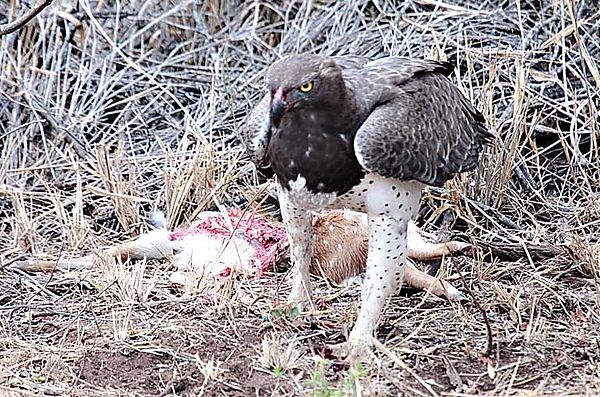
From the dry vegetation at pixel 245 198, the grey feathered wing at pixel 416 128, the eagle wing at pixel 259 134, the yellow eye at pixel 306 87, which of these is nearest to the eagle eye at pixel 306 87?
the yellow eye at pixel 306 87

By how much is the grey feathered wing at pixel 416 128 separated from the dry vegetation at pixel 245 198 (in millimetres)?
485

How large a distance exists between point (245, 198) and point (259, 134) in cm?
172

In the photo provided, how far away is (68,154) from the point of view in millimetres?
6258

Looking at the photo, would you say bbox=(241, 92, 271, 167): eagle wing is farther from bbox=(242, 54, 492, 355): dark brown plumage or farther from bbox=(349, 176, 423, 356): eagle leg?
bbox=(349, 176, 423, 356): eagle leg

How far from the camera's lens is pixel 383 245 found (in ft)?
12.7

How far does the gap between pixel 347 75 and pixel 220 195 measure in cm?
201

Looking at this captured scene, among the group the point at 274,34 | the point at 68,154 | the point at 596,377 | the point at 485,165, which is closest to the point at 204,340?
the point at 596,377

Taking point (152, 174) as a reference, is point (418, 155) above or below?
above

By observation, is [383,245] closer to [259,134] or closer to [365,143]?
[365,143]

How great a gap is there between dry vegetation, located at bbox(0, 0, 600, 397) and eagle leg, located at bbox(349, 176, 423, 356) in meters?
0.15

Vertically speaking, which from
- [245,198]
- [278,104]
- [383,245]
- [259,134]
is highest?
[278,104]

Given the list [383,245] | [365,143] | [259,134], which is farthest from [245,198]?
[365,143]

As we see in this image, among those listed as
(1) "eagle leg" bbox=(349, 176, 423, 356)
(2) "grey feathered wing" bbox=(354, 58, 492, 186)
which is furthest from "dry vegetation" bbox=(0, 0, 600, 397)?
(2) "grey feathered wing" bbox=(354, 58, 492, 186)

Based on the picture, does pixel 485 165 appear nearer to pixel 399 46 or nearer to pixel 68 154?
pixel 399 46
